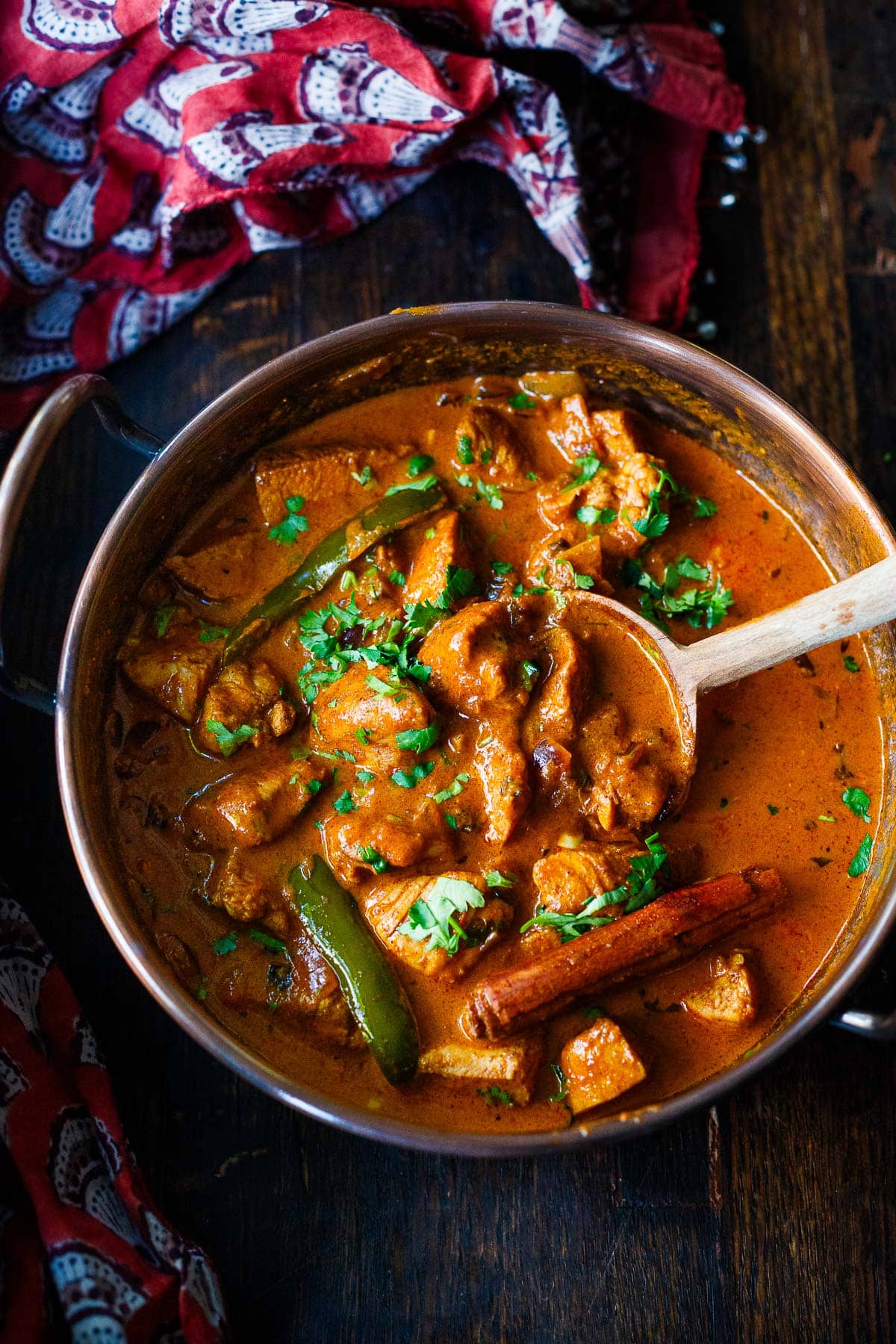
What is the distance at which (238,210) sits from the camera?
3.69m

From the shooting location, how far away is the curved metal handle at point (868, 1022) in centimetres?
273

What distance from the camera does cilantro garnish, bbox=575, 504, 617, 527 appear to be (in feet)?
10.8

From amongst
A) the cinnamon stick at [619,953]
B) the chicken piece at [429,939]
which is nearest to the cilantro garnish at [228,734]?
the chicken piece at [429,939]

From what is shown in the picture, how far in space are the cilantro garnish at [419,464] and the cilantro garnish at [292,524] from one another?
331mm

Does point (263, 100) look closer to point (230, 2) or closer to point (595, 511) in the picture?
point (230, 2)

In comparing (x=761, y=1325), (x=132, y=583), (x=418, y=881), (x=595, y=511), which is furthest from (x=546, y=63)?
(x=761, y=1325)

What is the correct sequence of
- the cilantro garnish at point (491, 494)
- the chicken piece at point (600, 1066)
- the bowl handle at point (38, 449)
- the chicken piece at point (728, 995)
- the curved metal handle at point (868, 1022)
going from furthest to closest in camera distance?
the cilantro garnish at point (491, 494) → the chicken piece at point (728, 995) → the chicken piece at point (600, 1066) → the curved metal handle at point (868, 1022) → the bowl handle at point (38, 449)

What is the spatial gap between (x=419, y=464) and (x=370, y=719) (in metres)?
0.84

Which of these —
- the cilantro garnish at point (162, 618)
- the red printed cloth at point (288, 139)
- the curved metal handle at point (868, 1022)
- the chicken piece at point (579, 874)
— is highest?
the red printed cloth at point (288, 139)

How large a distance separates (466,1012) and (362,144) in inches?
103

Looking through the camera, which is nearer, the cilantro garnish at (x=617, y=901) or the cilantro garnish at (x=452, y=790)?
the cilantro garnish at (x=617, y=901)

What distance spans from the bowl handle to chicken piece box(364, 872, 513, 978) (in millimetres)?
985

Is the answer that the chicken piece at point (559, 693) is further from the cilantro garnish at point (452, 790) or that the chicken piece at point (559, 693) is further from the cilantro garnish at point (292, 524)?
the cilantro garnish at point (292, 524)

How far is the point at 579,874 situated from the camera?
9.68 ft
